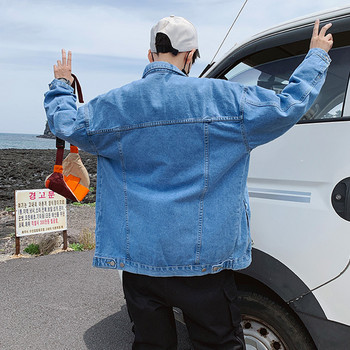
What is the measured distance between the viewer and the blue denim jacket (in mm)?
1530

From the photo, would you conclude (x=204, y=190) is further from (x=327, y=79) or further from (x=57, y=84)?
(x=327, y=79)

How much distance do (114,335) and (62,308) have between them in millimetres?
761

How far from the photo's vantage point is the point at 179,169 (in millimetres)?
1563

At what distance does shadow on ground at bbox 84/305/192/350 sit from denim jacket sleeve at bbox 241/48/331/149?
7.17ft

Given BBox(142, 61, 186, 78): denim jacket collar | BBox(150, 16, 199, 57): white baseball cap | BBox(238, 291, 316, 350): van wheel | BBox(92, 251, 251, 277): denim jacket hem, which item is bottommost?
BBox(238, 291, 316, 350): van wheel

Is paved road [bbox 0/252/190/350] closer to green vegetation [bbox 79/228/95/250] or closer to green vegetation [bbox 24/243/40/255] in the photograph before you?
green vegetation [bbox 24/243/40/255]

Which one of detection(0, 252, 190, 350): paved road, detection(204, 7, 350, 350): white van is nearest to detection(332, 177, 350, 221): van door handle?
detection(204, 7, 350, 350): white van

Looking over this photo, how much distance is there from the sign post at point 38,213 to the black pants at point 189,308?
4.60 m

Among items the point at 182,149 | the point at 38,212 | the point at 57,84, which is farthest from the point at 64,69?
the point at 38,212

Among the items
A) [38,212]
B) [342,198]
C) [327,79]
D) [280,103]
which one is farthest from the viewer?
[38,212]

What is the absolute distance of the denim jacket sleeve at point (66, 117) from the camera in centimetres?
165

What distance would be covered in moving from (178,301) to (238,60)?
153 cm

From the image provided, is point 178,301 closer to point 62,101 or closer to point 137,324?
point 137,324

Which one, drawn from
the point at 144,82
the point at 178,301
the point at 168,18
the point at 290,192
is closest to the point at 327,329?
the point at 290,192
